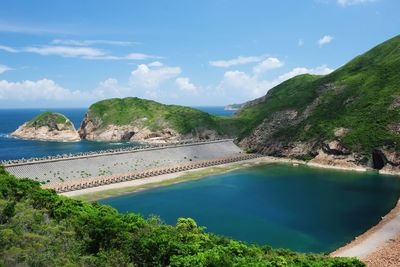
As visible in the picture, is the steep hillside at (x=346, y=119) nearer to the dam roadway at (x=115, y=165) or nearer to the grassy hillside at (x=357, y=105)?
the grassy hillside at (x=357, y=105)

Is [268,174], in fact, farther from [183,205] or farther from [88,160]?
[88,160]

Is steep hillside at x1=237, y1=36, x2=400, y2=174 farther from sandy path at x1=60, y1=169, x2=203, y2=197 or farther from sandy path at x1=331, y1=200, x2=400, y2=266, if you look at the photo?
sandy path at x1=331, y1=200, x2=400, y2=266

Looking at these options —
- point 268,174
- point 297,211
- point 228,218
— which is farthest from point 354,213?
point 268,174

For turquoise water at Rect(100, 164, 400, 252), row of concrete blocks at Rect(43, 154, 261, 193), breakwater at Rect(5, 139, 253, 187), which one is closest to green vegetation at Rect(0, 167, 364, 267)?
turquoise water at Rect(100, 164, 400, 252)

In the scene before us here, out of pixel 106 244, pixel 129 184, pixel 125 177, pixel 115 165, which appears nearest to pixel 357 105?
pixel 115 165

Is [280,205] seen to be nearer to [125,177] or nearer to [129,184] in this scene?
[129,184]
